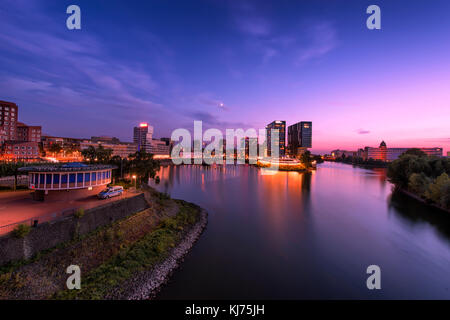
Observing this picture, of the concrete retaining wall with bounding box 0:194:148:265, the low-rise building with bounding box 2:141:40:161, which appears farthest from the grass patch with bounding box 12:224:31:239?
the low-rise building with bounding box 2:141:40:161

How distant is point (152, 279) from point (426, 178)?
4812cm

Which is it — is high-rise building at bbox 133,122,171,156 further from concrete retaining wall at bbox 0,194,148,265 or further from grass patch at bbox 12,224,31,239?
grass patch at bbox 12,224,31,239

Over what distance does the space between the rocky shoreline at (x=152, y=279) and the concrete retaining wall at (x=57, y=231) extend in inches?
182

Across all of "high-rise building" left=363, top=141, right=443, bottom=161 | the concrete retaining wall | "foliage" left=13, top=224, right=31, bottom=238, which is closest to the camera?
the concrete retaining wall

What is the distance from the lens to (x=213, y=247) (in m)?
17.2

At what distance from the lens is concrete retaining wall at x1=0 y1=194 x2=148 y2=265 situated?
29.7 feet

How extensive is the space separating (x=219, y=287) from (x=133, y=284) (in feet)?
17.3

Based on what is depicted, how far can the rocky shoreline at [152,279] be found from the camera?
10075 mm

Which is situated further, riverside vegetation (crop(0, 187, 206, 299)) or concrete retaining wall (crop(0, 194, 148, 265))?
concrete retaining wall (crop(0, 194, 148, 265))

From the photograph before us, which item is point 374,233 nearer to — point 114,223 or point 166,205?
point 166,205

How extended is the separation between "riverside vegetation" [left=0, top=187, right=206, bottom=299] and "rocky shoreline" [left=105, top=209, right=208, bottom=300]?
0.50 ft

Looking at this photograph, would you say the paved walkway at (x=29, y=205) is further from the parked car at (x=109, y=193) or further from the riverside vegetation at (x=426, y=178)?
the riverside vegetation at (x=426, y=178)

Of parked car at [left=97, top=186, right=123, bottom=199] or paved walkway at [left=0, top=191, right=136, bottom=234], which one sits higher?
parked car at [left=97, top=186, right=123, bottom=199]
